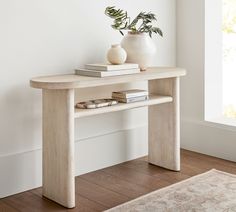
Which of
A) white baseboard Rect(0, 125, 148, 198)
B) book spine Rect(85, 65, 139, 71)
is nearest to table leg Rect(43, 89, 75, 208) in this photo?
white baseboard Rect(0, 125, 148, 198)

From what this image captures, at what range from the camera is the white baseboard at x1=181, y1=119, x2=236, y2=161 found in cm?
329

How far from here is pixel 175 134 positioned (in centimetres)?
302

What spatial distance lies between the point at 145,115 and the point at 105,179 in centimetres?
71

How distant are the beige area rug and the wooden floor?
0.10m

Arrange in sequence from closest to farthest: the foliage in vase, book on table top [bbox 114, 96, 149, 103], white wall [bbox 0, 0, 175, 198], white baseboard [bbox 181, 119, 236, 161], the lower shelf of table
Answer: the lower shelf of table
white wall [bbox 0, 0, 175, 198]
book on table top [bbox 114, 96, 149, 103]
the foliage in vase
white baseboard [bbox 181, 119, 236, 161]

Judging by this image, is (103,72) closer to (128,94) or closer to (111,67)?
(111,67)

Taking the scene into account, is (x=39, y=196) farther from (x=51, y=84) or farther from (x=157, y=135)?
(x=157, y=135)

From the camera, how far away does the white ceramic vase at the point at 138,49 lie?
283cm

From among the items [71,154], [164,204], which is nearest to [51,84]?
[71,154]

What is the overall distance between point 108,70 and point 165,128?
0.73m

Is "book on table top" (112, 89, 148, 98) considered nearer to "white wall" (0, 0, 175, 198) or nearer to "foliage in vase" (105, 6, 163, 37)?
"white wall" (0, 0, 175, 198)

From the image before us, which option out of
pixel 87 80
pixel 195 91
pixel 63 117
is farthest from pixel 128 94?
pixel 195 91

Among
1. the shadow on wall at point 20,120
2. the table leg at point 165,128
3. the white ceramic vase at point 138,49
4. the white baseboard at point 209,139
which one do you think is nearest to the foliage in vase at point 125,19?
the white ceramic vase at point 138,49

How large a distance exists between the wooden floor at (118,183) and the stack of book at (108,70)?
72 centimetres
